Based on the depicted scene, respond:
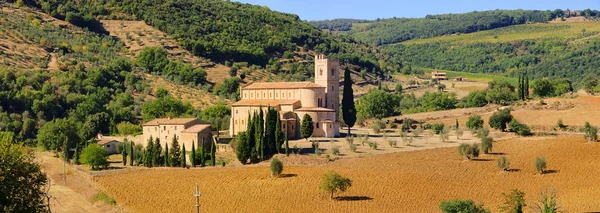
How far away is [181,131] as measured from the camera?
66.0 meters

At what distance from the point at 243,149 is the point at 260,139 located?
1540mm

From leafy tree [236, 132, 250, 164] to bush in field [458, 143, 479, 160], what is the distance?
16245 mm

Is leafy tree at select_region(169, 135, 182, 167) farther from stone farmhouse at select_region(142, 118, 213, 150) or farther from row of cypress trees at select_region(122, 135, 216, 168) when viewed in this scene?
stone farmhouse at select_region(142, 118, 213, 150)

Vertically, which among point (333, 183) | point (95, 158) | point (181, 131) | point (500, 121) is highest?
point (500, 121)

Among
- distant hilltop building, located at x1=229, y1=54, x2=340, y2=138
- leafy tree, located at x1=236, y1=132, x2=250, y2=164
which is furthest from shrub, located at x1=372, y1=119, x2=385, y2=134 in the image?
leafy tree, located at x1=236, y1=132, x2=250, y2=164

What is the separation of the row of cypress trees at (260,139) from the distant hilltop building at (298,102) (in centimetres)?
471

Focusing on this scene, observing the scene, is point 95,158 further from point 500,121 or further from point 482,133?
point 500,121

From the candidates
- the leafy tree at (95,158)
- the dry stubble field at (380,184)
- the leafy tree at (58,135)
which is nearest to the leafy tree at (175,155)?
the dry stubble field at (380,184)

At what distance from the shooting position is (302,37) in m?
150

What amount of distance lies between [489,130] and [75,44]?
64.7 m

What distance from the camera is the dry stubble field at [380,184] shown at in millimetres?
48219

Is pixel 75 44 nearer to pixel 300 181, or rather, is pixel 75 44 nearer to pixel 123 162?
pixel 123 162

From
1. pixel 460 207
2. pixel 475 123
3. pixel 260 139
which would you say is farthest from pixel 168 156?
pixel 475 123

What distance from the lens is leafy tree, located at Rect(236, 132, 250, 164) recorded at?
60822 millimetres
